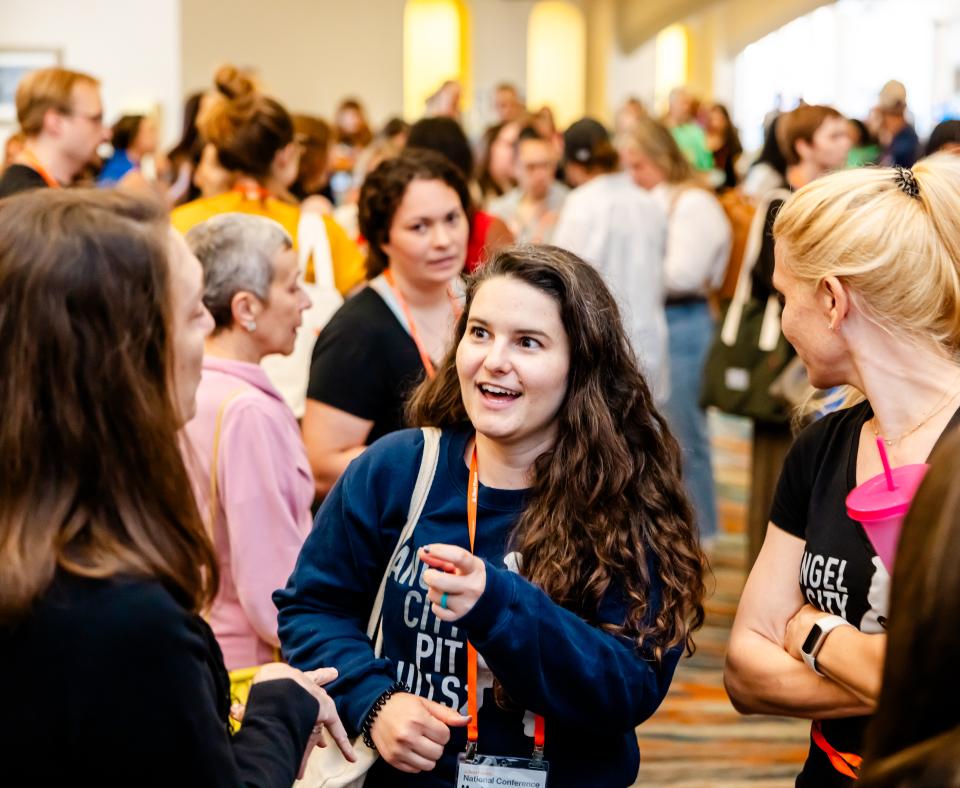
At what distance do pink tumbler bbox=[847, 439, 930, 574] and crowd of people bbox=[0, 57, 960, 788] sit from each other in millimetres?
37

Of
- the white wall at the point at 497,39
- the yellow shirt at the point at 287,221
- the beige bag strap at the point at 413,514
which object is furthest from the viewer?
the white wall at the point at 497,39

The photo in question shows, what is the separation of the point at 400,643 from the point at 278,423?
2.48ft

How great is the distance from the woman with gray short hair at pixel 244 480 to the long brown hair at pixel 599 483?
49 centimetres

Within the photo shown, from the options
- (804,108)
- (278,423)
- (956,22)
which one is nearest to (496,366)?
(278,423)

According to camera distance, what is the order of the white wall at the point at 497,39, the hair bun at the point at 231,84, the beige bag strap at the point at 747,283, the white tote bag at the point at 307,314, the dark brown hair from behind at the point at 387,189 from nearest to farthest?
the dark brown hair from behind at the point at 387,189 → the white tote bag at the point at 307,314 → the beige bag strap at the point at 747,283 → the hair bun at the point at 231,84 → the white wall at the point at 497,39

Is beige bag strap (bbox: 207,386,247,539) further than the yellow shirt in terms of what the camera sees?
No

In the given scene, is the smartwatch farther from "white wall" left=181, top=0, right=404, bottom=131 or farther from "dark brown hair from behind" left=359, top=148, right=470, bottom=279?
"white wall" left=181, top=0, right=404, bottom=131

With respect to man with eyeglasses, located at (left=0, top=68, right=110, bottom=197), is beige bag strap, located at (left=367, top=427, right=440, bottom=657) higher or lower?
lower

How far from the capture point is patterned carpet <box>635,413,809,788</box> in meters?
4.09

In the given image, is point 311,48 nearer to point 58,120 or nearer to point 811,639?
point 58,120

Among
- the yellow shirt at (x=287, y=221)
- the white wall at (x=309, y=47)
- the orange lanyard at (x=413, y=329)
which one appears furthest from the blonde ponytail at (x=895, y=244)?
the white wall at (x=309, y=47)

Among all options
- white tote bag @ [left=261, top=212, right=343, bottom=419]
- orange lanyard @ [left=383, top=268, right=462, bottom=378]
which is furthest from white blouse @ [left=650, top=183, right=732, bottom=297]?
orange lanyard @ [left=383, top=268, right=462, bottom=378]

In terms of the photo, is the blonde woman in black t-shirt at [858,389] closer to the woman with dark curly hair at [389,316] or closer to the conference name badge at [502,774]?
the conference name badge at [502,774]

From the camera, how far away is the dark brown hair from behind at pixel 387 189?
353cm
